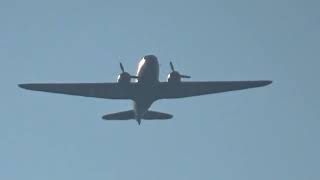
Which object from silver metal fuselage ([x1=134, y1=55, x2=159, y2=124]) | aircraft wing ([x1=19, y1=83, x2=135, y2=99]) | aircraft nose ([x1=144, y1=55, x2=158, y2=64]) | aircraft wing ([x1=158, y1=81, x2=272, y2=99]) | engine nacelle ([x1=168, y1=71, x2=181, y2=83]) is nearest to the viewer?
silver metal fuselage ([x1=134, y1=55, x2=159, y2=124])

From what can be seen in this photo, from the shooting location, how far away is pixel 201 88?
9631 cm

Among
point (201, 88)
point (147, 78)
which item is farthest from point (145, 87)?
point (201, 88)

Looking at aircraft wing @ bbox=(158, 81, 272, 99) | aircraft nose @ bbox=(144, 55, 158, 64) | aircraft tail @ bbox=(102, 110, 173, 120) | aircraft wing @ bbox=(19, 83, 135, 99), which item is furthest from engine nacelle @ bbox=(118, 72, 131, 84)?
aircraft tail @ bbox=(102, 110, 173, 120)

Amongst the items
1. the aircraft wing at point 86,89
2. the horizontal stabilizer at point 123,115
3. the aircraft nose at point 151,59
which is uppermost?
the aircraft nose at point 151,59

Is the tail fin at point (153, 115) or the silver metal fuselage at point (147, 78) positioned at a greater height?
the silver metal fuselage at point (147, 78)

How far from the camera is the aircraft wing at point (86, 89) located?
9500cm

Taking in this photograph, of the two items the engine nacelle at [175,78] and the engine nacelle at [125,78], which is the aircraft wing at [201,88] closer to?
the engine nacelle at [175,78]

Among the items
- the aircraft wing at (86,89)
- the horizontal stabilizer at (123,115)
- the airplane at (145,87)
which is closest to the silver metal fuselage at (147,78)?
the airplane at (145,87)

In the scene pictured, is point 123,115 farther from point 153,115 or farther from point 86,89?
point 86,89

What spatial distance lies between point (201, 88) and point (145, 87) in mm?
6870

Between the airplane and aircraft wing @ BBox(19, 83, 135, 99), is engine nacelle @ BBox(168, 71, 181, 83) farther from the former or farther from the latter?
aircraft wing @ BBox(19, 83, 135, 99)

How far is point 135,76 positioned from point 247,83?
1232 centimetres

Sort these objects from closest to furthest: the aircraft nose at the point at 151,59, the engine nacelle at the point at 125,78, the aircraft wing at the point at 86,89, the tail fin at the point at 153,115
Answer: the aircraft nose at the point at 151,59 → the engine nacelle at the point at 125,78 → the aircraft wing at the point at 86,89 → the tail fin at the point at 153,115

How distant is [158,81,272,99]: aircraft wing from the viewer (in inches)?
3730
